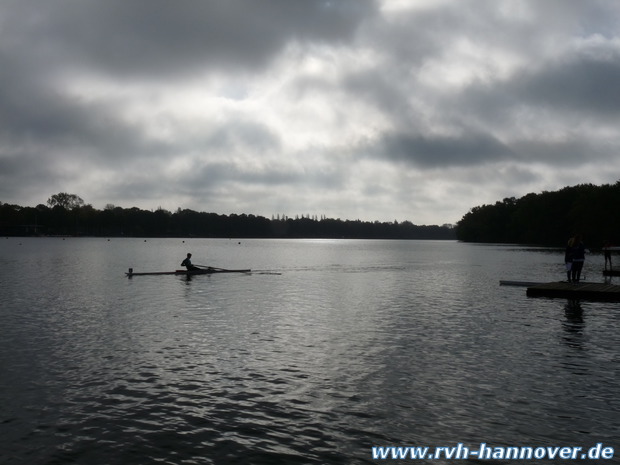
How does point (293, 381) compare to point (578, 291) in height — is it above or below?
below

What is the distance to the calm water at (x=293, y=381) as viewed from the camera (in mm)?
10867

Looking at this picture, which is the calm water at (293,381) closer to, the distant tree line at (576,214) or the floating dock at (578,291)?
the floating dock at (578,291)

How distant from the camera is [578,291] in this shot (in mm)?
33906

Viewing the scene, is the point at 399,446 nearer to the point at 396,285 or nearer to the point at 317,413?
the point at 317,413

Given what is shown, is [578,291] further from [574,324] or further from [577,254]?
[574,324]

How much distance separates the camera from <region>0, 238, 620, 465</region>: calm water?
1087 cm

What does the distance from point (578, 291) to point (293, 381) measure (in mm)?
26427

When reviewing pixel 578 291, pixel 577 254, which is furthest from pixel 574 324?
pixel 577 254

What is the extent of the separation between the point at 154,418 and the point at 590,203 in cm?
15288

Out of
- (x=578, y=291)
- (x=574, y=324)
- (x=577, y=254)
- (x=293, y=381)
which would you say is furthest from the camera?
(x=577, y=254)

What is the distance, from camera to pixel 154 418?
40.0 ft

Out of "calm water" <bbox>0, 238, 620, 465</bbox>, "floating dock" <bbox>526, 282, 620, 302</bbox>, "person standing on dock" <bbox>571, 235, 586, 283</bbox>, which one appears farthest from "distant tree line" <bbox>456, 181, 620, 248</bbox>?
"calm water" <bbox>0, 238, 620, 465</bbox>

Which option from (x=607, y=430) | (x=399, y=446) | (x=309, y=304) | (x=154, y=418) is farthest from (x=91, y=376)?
(x=309, y=304)

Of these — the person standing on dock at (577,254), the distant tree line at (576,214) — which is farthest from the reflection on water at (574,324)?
the distant tree line at (576,214)
